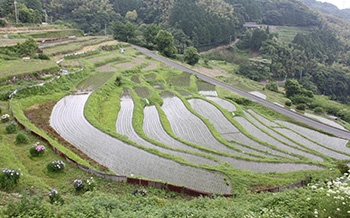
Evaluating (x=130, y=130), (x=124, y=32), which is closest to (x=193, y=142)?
(x=130, y=130)

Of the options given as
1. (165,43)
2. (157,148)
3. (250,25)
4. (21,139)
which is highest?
(250,25)

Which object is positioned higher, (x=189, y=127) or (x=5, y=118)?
(x=5, y=118)

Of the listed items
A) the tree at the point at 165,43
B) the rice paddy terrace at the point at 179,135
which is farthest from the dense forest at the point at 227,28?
the rice paddy terrace at the point at 179,135

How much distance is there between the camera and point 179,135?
25016 mm

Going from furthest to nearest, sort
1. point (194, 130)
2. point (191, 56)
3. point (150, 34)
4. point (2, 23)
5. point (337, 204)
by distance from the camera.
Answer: point (150, 34), point (191, 56), point (2, 23), point (194, 130), point (337, 204)

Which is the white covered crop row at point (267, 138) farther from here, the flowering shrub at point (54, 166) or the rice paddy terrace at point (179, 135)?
the flowering shrub at point (54, 166)

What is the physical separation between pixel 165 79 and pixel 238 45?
53.3 m

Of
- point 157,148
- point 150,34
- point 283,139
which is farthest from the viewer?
point 150,34

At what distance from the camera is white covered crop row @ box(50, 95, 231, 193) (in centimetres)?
1683

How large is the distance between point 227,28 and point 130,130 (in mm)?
75334

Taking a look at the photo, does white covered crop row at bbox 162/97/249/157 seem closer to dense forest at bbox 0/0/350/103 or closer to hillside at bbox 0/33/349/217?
hillside at bbox 0/33/349/217

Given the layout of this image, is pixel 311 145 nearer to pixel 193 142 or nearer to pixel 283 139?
pixel 283 139

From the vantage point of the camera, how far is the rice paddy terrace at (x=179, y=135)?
18.3m

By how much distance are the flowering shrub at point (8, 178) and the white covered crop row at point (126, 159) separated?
555 cm
